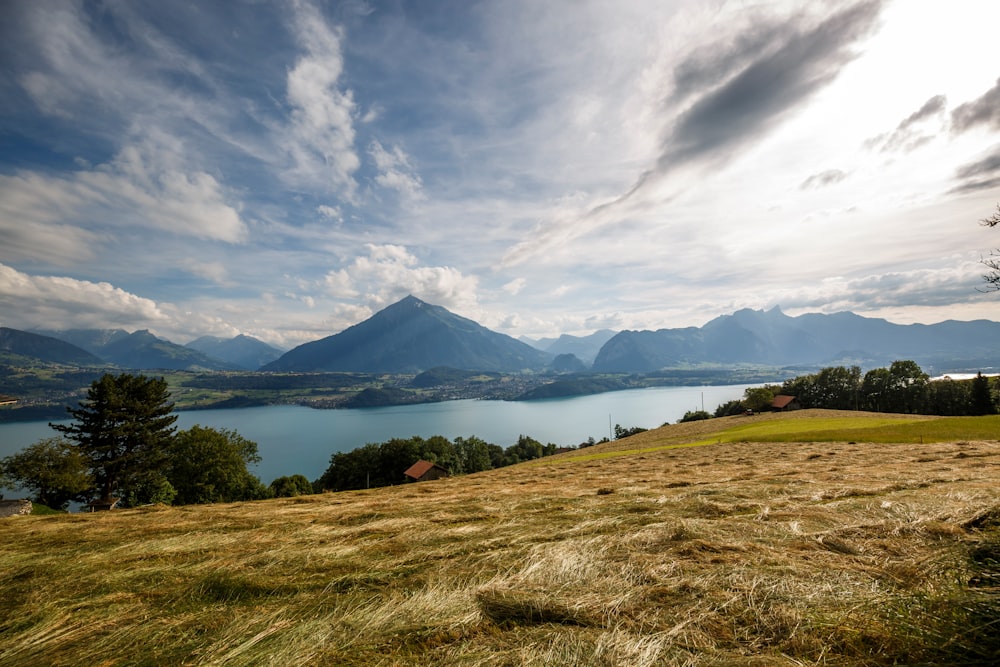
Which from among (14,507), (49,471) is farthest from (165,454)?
(14,507)

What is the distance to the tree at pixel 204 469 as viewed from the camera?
4188 centimetres

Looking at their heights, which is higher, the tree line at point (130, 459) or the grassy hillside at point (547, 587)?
the grassy hillside at point (547, 587)

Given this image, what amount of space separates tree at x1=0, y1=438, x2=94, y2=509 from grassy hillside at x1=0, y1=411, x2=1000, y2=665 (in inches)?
1446

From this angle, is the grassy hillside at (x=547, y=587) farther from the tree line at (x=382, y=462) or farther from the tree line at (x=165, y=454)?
the tree line at (x=382, y=462)

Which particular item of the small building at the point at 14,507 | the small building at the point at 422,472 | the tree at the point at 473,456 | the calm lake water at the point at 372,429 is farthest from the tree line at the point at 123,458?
the calm lake water at the point at 372,429

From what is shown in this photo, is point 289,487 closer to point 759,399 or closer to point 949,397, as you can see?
point 759,399

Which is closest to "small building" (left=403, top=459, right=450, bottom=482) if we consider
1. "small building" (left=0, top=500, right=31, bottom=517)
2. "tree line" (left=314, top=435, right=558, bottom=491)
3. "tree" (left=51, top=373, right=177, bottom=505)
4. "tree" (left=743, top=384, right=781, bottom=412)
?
"tree line" (left=314, top=435, right=558, bottom=491)

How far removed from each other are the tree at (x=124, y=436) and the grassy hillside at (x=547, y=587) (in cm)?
3705

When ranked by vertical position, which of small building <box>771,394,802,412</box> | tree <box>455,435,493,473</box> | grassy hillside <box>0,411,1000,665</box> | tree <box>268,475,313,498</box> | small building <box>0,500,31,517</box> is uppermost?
grassy hillside <box>0,411,1000,665</box>

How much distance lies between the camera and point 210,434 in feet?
144

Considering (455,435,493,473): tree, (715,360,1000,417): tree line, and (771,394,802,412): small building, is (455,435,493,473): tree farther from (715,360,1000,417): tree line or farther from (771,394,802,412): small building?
(771,394,802,412): small building

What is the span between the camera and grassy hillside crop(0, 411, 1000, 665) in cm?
254

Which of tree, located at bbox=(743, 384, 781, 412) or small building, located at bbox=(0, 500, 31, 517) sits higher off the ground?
small building, located at bbox=(0, 500, 31, 517)

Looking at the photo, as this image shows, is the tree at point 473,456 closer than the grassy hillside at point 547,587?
No
